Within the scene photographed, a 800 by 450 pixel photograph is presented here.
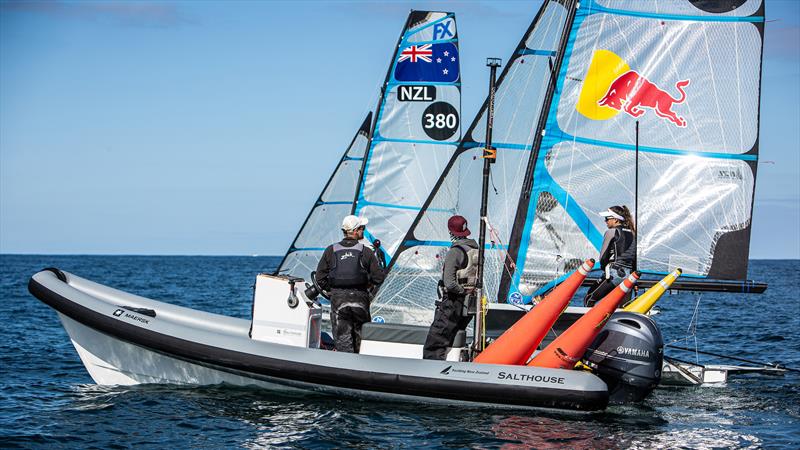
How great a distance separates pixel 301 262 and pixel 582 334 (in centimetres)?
1824

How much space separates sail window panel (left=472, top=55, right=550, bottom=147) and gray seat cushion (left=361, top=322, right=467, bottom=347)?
4344 millimetres

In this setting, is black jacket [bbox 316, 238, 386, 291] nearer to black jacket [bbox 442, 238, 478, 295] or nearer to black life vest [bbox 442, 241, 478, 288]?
black jacket [bbox 442, 238, 478, 295]

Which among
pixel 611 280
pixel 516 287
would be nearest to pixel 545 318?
pixel 611 280

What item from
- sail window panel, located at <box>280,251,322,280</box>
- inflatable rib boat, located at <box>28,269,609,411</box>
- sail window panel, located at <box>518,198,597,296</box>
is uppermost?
sail window panel, located at <box>518,198,597,296</box>

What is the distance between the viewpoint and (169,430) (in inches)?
406

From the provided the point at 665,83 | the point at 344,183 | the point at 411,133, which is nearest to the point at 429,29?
the point at 411,133

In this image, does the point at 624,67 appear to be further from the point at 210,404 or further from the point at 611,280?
the point at 210,404

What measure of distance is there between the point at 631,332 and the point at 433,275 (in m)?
6.73

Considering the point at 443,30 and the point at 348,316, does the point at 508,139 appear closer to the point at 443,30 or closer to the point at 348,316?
the point at 348,316

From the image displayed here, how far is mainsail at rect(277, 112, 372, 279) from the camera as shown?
28.6 meters

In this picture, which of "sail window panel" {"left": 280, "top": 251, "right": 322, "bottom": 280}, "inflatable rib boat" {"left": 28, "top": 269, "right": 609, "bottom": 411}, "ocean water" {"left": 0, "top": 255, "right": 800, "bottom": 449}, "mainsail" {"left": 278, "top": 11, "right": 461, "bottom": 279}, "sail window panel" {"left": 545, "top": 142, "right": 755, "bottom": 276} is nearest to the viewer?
"ocean water" {"left": 0, "top": 255, "right": 800, "bottom": 449}

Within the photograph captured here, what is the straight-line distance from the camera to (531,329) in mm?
11227

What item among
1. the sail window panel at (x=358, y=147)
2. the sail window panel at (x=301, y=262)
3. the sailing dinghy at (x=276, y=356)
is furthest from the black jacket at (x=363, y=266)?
the sail window panel at (x=358, y=147)

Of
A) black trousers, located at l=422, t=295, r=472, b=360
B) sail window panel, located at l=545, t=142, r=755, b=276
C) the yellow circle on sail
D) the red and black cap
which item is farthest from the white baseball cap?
the yellow circle on sail
